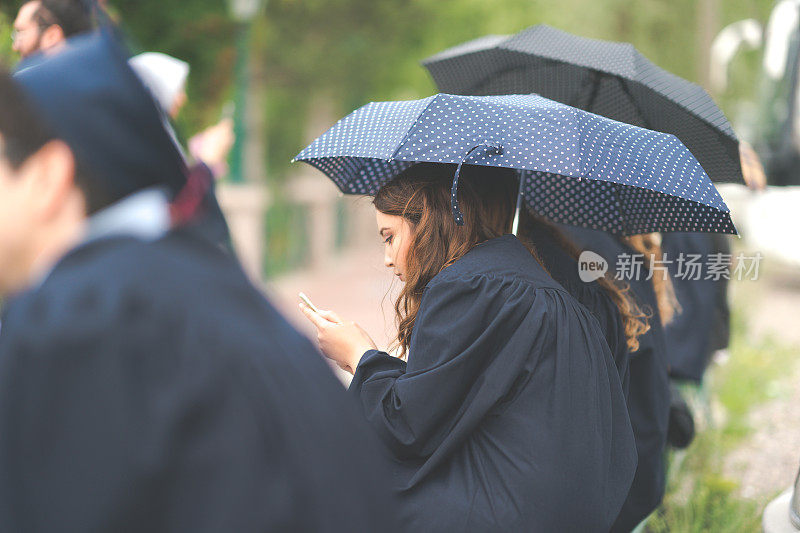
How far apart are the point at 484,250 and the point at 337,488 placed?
112 centimetres

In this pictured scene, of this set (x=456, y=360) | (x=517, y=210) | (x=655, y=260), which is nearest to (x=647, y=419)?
(x=655, y=260)

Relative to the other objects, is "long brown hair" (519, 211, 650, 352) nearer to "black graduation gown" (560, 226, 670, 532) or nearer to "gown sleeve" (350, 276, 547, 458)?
"black graduation gown" (560, 226, 670, 532)

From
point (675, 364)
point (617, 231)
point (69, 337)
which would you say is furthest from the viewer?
point (675, 364)

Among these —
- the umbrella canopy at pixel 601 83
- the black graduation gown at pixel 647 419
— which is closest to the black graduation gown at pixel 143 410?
the black graduation gown at pixel 647 419

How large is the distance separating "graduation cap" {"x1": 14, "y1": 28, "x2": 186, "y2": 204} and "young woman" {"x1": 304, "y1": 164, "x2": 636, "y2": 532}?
40.6 inches

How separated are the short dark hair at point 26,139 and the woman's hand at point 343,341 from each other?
1.24m

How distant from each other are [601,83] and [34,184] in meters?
2.57

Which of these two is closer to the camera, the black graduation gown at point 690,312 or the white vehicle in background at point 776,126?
the black graduation gown at point 690,312

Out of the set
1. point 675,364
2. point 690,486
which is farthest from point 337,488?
point 690,486

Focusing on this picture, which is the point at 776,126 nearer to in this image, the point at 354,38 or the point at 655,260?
the point at 354,38

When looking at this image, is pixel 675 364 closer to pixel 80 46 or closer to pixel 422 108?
pixel 422 108

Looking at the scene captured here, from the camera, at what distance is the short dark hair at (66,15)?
292 centimetres

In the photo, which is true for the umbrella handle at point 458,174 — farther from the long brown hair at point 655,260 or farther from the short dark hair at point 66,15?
the short dark hair at point 66,15

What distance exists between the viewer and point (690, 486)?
4207mm
